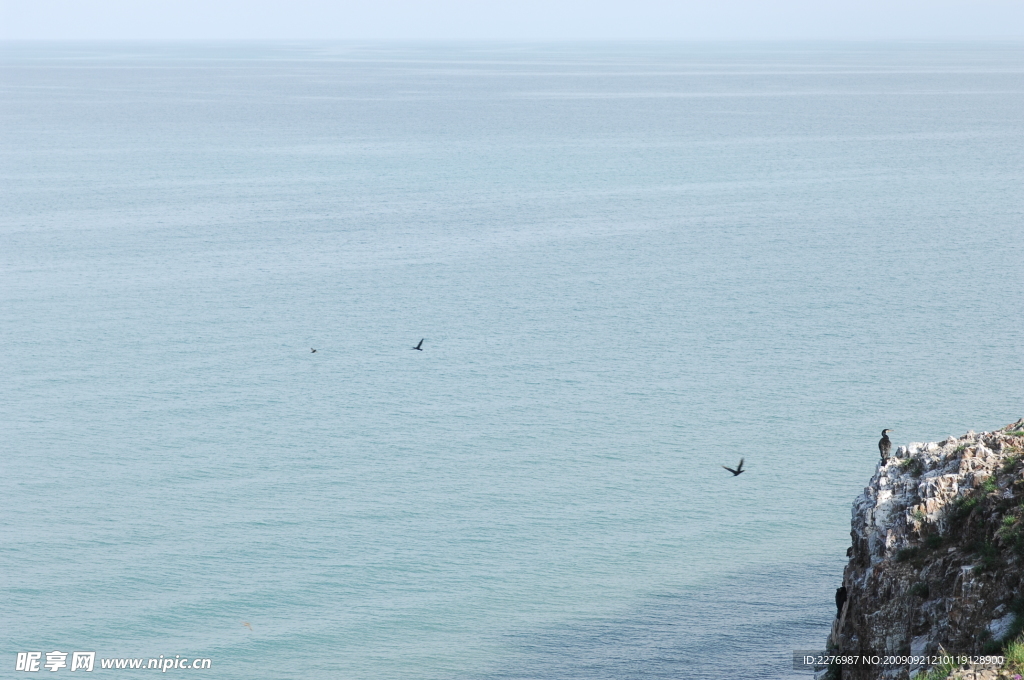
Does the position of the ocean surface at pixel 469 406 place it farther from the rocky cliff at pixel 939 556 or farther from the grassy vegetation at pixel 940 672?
the grassy vegetation at pixel 940 672

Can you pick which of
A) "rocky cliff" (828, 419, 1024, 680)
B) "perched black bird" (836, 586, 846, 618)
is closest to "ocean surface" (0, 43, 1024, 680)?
"perched black bird" (836, 586, 846, 618)

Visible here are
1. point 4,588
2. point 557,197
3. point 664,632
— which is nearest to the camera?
point 664,632

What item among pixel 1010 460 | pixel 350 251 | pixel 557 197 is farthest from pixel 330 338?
pixel 1010 460

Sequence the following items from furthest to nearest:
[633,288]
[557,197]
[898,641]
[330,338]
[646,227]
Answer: [557,197]
[646,227]
[633,288]
[330,338]
[898,641]

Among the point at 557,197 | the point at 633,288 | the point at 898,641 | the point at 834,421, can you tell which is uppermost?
the point at 557,197

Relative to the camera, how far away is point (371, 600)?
55875mm

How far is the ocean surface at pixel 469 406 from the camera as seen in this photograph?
176 ft

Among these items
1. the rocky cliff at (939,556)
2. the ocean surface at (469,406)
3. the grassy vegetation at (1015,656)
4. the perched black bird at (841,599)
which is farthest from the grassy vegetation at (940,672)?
the ocean surface at (469,406)

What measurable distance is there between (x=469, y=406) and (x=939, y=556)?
52542 mm

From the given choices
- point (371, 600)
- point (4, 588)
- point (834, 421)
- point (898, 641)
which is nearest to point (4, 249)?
point (4, 588)

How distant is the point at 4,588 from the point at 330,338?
1413 inches

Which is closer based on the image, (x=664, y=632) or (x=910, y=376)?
(x=664, y=632)

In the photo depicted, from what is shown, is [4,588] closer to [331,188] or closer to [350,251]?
[350,251]

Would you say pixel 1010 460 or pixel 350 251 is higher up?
pixel 350 251
